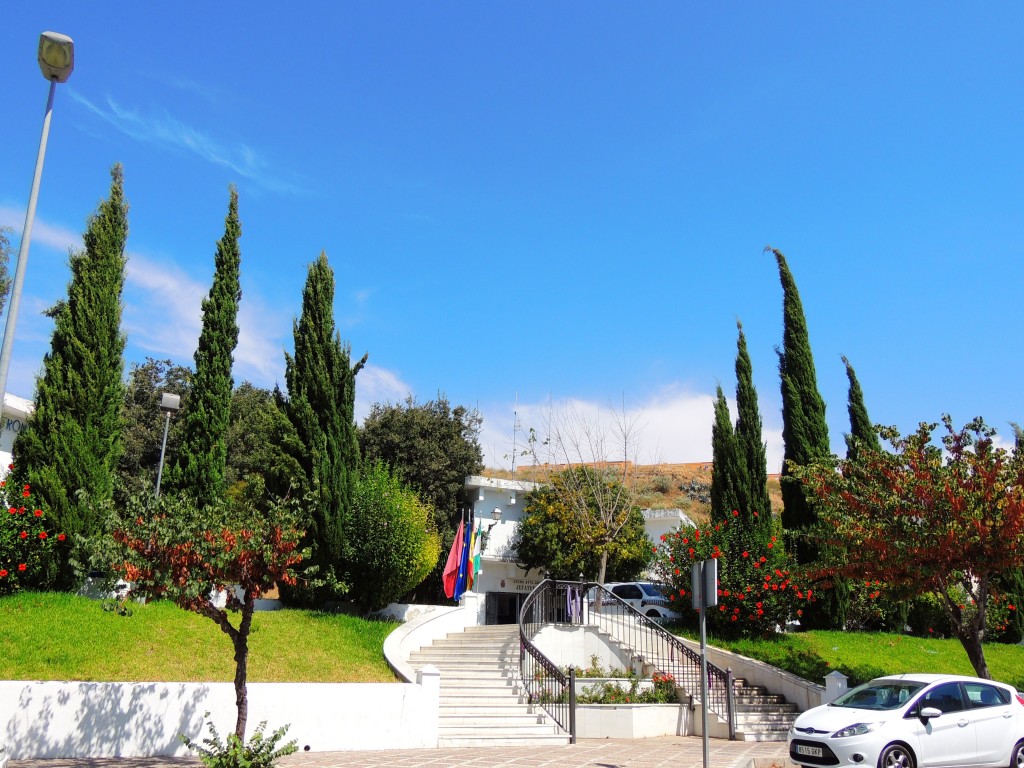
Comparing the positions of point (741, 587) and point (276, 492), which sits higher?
point (276, 492)

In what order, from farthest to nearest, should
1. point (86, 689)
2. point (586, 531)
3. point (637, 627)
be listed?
point (586, 531), point (637, 627), point (86, 689)

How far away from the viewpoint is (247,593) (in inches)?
357

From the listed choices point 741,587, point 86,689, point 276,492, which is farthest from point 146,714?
point 741,587

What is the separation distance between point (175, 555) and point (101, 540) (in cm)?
91

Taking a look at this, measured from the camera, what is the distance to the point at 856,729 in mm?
9609

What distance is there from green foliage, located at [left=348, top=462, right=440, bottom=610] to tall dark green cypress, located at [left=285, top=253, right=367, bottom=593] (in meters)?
0.41

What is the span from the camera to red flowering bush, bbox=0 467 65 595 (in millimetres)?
14125

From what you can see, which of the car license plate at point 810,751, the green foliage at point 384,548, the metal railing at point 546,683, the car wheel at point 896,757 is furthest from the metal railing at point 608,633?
the car wheel at point 896,757

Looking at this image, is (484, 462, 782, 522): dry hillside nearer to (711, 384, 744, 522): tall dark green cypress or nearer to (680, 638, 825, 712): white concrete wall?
(711, 384, 744, 522): tall dark green cypress

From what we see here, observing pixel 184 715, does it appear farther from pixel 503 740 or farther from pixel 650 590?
pixel 650 590

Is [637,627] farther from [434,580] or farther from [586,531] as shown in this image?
[434,580]

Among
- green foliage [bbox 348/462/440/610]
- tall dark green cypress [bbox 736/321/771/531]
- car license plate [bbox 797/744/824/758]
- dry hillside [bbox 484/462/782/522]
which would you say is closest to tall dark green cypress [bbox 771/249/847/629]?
tall dark green cypress [bbox 736/321/771/531]

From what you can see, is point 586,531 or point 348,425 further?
point 586,531

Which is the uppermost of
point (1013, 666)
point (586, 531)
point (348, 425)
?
point (348, 425)
